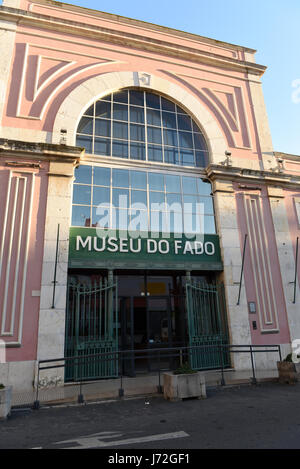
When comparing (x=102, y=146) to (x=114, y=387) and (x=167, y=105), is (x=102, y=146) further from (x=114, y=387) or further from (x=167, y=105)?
(x=114, y=387)

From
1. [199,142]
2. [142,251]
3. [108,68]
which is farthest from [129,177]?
[108,68]

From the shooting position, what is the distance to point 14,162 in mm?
11016

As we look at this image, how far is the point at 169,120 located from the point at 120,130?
267cm

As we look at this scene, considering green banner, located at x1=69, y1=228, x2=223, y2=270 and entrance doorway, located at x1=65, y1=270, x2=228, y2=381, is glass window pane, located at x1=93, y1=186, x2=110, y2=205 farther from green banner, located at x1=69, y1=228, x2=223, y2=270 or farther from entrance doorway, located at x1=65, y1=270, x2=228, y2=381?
entrance doorway, located at x1=65, y1=270, x2=228, y2=381

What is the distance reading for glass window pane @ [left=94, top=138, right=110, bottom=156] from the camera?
497 inches

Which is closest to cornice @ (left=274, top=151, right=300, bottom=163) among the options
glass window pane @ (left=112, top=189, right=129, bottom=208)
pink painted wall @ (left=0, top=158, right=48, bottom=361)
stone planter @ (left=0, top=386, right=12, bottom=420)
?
glass window pane @ (left=112, top=189, right=129, bottom=208)

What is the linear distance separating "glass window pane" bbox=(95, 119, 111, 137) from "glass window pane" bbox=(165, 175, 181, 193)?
132 inches

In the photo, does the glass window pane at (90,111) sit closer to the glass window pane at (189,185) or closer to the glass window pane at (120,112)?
the glass window pane at (120,112)

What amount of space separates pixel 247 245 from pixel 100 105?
30.3 ft

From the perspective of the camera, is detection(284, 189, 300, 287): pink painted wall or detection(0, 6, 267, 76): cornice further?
detection(284, 189, 300, 287): pink painted wall

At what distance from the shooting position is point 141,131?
13586 millimetres

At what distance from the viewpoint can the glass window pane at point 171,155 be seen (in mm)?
13605

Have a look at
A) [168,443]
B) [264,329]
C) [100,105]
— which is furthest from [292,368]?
[100,105]

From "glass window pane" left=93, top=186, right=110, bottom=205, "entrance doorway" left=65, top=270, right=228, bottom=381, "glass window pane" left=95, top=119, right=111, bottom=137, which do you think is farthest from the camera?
"glass window pane" left=95, top=119, right=111, bottom=137
